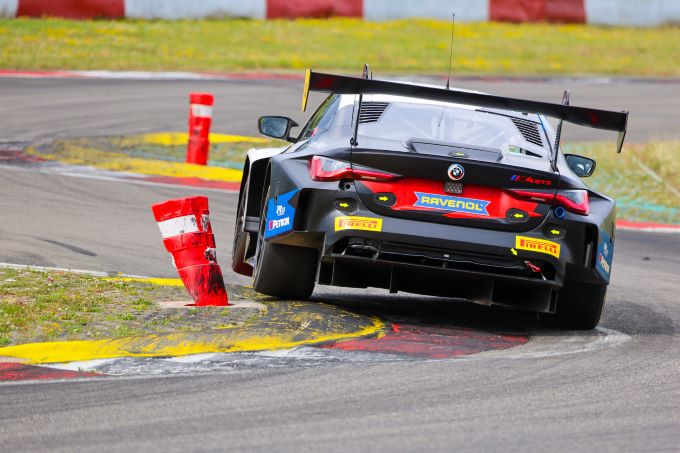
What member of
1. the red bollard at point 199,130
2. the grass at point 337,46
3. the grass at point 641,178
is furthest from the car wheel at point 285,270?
the grass at point 337,46

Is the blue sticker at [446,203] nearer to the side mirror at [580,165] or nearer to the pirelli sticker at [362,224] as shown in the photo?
the pirelli sticker at [362,224]

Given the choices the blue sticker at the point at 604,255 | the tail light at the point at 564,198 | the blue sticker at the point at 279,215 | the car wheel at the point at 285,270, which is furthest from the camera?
the car wheel at the point at 285,270

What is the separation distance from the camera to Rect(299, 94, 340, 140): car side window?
321 inches

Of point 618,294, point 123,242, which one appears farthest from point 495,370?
point 123,242

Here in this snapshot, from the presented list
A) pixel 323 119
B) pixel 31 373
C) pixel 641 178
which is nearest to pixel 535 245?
pixel 323 119

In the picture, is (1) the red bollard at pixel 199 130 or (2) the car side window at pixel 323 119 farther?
(1) the red bollard at pixel 199 130

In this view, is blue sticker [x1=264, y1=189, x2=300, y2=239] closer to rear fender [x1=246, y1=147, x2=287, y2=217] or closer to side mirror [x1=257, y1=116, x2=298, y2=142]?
rear fender [x1=246, y1=147, x2=287, y2=217]

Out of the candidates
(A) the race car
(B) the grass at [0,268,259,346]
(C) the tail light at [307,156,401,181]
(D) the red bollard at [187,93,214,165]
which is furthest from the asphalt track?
(D) the red bollard at [187,93,214,165]

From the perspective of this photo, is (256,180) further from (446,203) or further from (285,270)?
(446,203)

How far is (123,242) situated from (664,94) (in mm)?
17515

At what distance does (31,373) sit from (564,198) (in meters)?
2.92

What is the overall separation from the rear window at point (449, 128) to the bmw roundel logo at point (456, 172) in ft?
1.38

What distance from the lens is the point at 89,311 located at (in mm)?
7426

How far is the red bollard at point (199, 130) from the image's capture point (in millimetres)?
16641
